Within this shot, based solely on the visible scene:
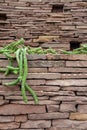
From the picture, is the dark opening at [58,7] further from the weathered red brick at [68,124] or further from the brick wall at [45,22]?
the weathered red brick at [68,124]

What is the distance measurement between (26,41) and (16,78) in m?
1.46

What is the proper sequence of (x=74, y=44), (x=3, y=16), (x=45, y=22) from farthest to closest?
1. (x=3, y=16)
2. (x=45, y=22)
3. (x=74, y=44)

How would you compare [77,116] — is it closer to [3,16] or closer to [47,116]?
[47,116]

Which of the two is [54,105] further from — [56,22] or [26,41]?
[56,22]

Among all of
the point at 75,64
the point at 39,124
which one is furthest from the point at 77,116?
the point at 75,64

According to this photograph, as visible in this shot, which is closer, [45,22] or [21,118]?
[21,118]

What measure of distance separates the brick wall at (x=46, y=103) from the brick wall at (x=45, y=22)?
134 centimetres

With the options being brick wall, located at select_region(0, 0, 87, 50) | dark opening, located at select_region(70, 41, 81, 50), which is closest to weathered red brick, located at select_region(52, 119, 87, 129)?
brick wall, located at select_region(0, 0, 87, 50)

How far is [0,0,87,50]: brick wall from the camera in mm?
4043

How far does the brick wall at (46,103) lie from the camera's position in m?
2.60

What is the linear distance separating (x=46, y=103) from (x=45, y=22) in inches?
72.2

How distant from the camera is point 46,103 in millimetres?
2607

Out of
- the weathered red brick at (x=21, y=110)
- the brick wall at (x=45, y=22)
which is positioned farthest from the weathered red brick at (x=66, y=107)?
the brick wall at (x=45, y=22)

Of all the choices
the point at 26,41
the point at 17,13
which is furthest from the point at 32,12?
the point at 26,41
